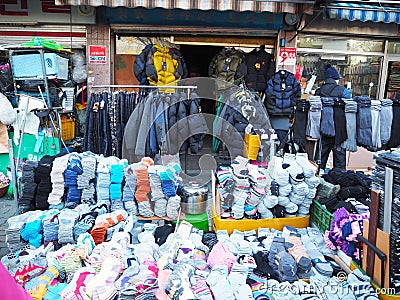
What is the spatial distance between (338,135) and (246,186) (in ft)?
6.09

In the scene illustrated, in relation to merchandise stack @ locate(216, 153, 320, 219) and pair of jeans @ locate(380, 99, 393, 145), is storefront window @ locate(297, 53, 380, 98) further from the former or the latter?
merchandise stack @ locate(216, 153, 320, 219)

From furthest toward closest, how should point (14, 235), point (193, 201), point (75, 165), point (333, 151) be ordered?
point (333, 151) → point (193, 201) → point (75, 165) → point (14, 235)

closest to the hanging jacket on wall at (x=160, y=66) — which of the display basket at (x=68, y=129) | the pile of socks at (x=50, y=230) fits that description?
the display basket at (x=68, y=129)

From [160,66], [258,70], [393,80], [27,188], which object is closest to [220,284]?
[27,188]

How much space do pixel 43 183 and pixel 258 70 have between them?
4.53m

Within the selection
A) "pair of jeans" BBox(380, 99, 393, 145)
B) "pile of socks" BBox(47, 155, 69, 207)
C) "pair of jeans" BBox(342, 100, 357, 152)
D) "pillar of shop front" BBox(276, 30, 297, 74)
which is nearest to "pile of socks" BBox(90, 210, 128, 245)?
"pile of socks" BBox(47, 155, 69, 207)

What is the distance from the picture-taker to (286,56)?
278 inches

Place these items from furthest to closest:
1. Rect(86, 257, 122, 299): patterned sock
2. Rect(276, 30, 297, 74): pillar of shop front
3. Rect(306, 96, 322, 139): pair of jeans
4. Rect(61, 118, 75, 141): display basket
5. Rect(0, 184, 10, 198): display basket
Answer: Rect(276, 30, 297, 74): pillar of shop front < Rect(61, 118, 75, 141): display basket < Rect(0, 184, 10, 198): display basket < Rect(306, 96, 322, 139): pair of jeans < Rect(86, 257, 122, 299): patterned sock

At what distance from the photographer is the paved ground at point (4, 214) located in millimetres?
3817

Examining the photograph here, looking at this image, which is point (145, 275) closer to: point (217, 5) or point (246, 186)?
point (246, 186)

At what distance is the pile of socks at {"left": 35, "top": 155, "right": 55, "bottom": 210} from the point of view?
383 cm

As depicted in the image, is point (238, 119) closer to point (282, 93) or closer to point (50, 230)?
point (282, 93)

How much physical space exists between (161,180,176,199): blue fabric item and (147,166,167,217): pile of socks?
0.04 meters

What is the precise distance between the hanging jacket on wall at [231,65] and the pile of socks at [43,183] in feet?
13.4
